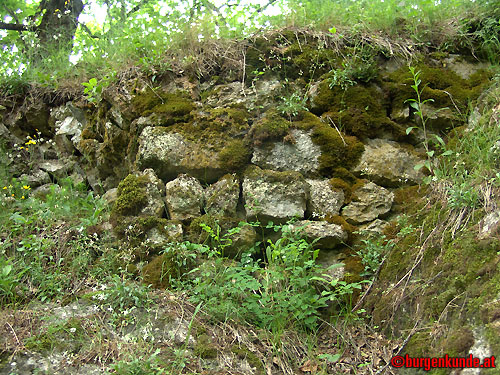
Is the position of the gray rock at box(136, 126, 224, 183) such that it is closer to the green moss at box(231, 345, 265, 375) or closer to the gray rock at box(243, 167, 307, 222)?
the gray rock at box(243, 167, 307, 222)

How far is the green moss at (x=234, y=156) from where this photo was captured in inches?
163

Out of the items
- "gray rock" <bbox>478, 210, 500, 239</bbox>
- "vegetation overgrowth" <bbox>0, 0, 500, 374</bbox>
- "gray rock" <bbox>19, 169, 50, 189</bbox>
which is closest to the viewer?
"gray rock" <bbox>478, 210, 500, 239</bbox>

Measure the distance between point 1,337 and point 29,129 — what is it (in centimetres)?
384

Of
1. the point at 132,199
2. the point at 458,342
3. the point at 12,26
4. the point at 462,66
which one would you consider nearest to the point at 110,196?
the point at 132,199

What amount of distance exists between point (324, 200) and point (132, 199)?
182cm

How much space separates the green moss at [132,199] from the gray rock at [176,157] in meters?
0.22

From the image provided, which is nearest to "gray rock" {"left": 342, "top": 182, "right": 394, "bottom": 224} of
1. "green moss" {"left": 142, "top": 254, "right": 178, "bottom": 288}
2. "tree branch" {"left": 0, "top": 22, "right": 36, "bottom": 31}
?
"green moss" {"left": 142, "top": 254, "right": 178, "bottom": 288}

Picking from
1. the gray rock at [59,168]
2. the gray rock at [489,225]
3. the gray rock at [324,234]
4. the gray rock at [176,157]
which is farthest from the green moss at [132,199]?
the gray rock at [489,225]

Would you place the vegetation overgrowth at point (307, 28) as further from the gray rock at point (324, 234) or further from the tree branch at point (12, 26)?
the tree branch at point (12, 26)

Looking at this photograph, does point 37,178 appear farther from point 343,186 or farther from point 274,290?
point 343,186

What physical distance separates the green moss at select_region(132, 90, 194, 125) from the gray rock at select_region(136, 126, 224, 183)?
225 millimetres

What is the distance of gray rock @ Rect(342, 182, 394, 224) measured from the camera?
12.6ft

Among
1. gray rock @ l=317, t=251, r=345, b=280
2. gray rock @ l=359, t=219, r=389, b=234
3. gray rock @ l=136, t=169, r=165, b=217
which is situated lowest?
gray rock @ l=317, t=251, r=345, b=280

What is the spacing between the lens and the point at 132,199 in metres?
4.04
